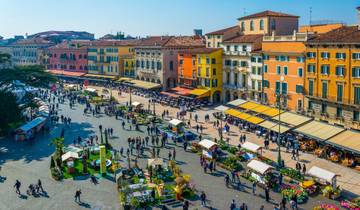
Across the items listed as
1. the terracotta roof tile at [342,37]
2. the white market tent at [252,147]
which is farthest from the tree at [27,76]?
the terracotta roof tile at [342,37]

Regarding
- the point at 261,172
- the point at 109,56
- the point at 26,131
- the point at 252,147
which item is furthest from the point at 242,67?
the point at 109,56

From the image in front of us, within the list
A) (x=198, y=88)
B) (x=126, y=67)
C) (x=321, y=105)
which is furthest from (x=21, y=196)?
(x=126, y=67)

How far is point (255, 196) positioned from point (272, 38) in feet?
103

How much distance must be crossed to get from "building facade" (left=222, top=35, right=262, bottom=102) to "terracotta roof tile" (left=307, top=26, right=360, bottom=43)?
12.1 m

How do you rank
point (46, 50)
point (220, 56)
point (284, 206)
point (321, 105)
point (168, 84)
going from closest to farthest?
point (284, 206) → point (321, 105) → point (220, 56) → point (168, 84) → point (46, 50)

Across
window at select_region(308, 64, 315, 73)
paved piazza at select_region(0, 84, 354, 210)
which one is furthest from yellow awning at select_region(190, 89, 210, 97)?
window at select_region(308, 64, 315, 73)

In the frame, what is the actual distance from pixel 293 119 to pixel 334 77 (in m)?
6.75

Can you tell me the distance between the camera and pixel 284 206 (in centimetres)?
3022

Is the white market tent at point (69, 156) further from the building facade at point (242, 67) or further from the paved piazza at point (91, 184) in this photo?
the building facade at point (242, 67)

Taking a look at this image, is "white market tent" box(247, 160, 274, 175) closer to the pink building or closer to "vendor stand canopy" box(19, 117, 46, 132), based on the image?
"vendor stand canopy" box(19, 117, 46, 132)

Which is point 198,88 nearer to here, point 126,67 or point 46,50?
point 126,67

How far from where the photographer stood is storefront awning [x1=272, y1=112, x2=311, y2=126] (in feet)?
157

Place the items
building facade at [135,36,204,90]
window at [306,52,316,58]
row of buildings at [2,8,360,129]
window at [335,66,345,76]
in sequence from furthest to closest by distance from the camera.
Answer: building facade at [135,36,204,90] → window at [306,52,316,58] → row of buildings at [2,8,360,129] → window at [335,66,345,76]

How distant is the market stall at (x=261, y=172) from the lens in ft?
115
